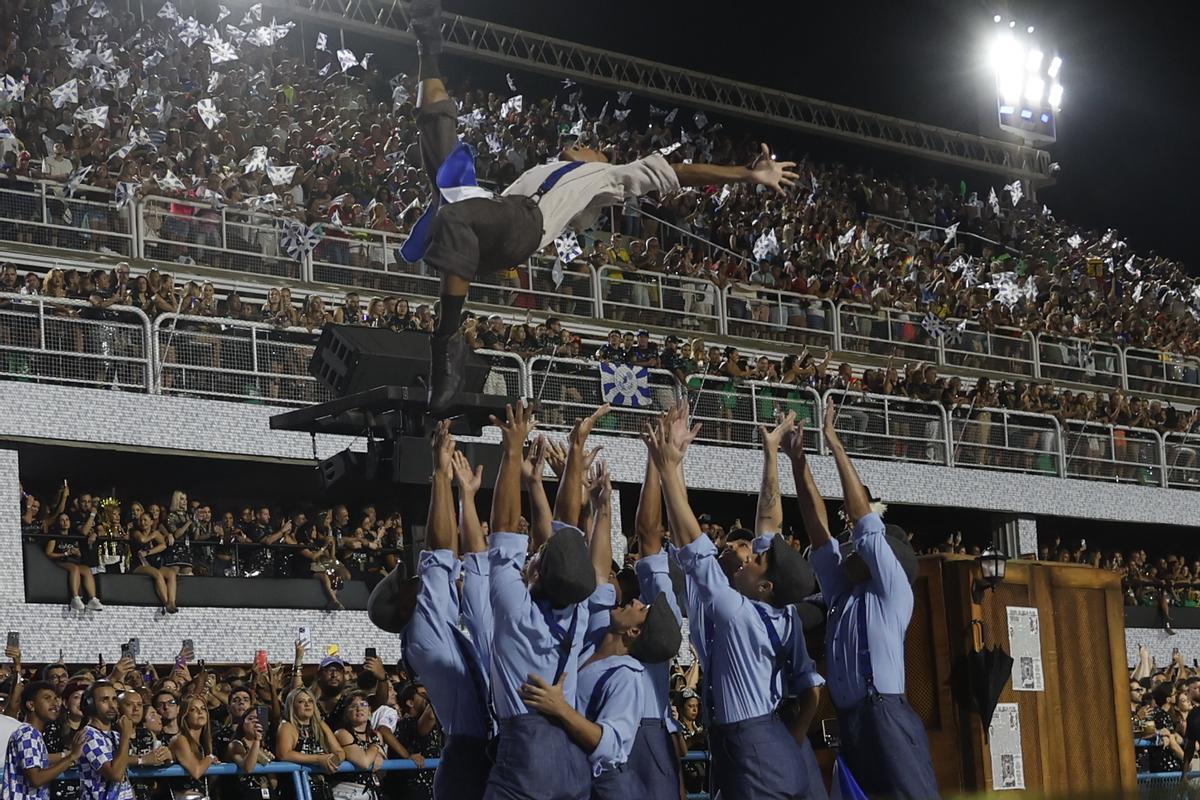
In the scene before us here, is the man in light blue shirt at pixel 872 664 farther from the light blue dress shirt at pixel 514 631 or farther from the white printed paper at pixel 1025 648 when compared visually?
the white printed paper at pixel 1025 648

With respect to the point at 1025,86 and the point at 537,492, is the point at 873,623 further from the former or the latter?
the point at 1025,86

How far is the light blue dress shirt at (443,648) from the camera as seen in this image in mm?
6859

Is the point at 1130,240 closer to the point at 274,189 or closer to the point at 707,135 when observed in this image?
the point at 707,135

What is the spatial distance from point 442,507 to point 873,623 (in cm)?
198

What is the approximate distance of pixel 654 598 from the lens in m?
7.40

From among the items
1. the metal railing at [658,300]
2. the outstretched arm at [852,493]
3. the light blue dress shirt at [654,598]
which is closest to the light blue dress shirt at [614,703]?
the light blue dress shirt at [654,598]

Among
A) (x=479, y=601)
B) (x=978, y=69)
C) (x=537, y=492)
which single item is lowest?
(x=479, y=601)

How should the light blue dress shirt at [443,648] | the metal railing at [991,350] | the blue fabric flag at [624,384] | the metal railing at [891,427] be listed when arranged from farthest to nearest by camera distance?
the metal railing at [991,350] < the metal railing at [891,427] < the blue fabric flag at [624,384] < the light blue dress shirt at [443,648]

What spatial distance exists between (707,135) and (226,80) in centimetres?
1028

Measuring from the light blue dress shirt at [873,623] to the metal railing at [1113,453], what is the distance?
623 inches

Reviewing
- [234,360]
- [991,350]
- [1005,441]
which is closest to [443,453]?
[234,360]

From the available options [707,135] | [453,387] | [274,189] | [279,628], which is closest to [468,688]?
[453,387]

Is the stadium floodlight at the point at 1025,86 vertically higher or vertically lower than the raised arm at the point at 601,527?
higher

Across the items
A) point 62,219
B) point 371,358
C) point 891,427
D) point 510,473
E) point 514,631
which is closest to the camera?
point 514,631
